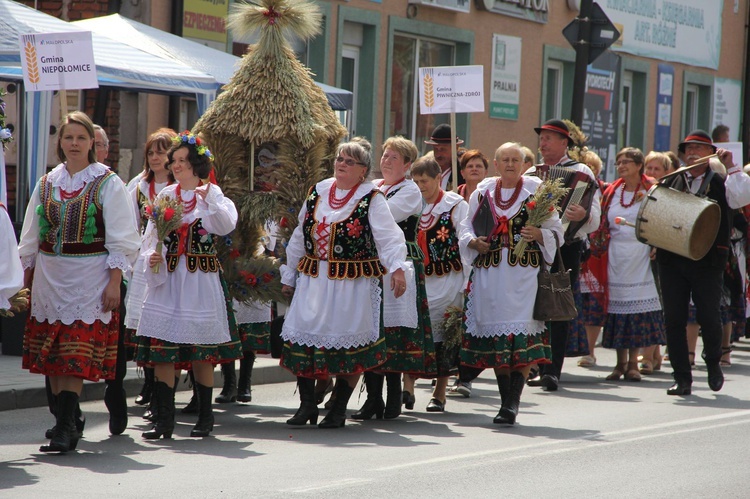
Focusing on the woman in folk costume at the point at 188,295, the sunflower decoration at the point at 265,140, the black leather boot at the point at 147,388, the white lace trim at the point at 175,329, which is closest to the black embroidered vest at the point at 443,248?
the sunflower decoration at the point at 265,140

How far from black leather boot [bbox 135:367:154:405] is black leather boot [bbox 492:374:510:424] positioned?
92.8 inches

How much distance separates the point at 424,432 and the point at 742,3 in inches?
948

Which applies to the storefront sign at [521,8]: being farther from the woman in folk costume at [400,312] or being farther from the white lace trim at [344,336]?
the white lace trim at [344,336]

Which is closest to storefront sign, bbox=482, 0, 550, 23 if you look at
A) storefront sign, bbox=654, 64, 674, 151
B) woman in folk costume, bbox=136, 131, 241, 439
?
storefront sign, bbox=654, 64, 674, 151

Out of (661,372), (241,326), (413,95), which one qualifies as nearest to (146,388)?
(241,326)

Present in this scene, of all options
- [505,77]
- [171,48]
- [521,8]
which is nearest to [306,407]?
[171,48]

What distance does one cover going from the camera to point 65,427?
24.5 feet

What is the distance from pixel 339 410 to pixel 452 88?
15.7 feet

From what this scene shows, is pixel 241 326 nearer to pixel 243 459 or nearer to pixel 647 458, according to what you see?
pixel 243 459

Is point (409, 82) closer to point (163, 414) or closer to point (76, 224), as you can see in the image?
point (163, 414)

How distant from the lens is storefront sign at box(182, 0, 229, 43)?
643 inches

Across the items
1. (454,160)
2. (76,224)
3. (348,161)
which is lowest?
(76,224)

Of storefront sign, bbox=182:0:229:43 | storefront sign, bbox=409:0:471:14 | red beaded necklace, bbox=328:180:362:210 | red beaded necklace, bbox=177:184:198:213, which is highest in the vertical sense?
storefront sign, bbox=409:0:471:14

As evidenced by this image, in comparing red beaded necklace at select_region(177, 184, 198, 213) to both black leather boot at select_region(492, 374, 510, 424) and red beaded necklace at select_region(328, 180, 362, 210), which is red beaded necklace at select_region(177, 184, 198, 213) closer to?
red beaded necklace at select_region(328, 180, 362, 210)
